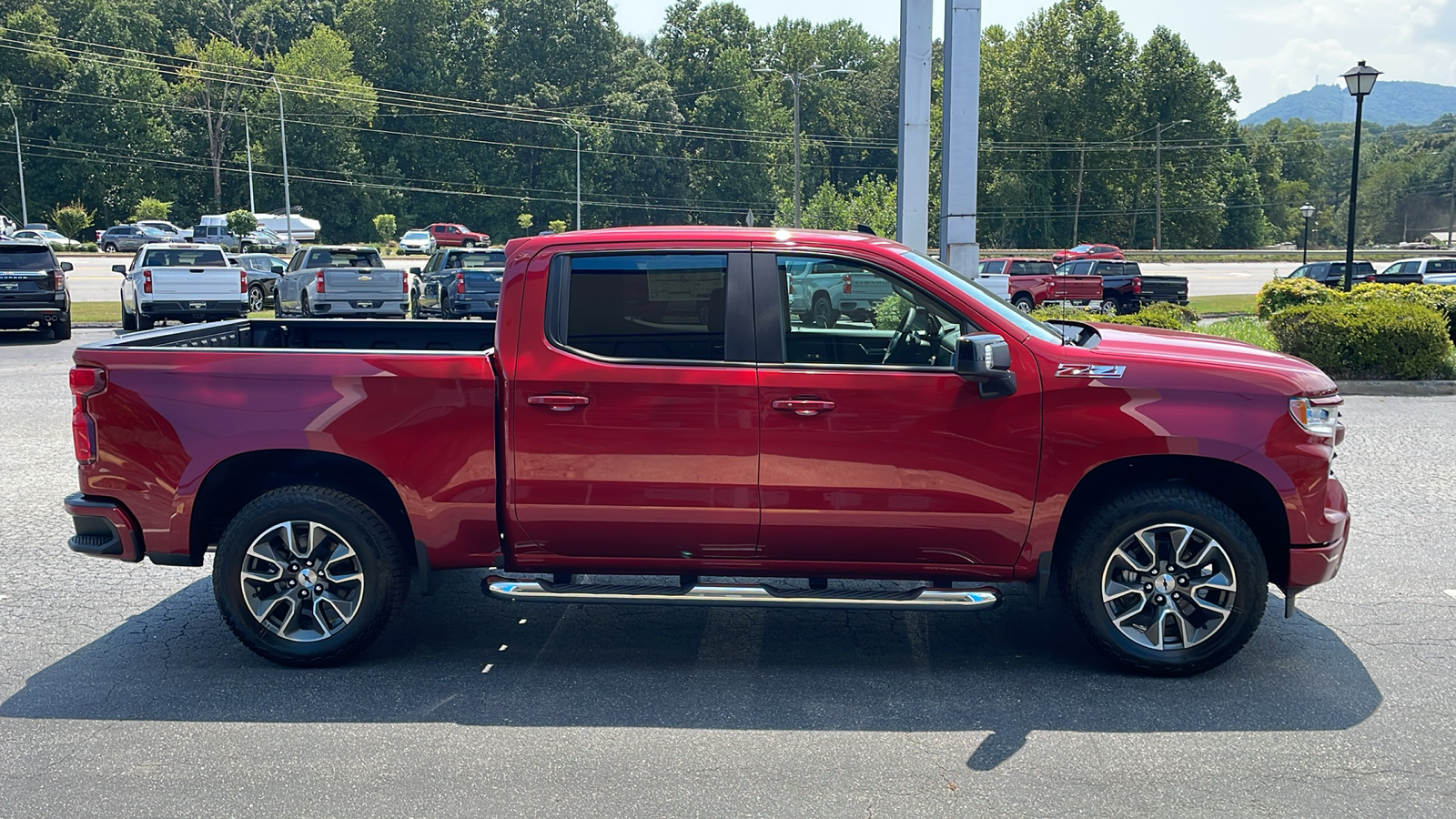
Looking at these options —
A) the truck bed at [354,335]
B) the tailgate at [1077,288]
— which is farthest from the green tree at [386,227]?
the truck bed at [354,335]

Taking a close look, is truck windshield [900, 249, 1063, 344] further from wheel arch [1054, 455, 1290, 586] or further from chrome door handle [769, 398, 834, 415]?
chrome door handle [769, 398, 834, 415]

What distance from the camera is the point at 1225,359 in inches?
196

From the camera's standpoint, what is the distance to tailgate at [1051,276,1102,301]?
112ft

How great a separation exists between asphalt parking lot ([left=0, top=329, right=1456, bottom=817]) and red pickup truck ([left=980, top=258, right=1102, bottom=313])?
93.1 feet

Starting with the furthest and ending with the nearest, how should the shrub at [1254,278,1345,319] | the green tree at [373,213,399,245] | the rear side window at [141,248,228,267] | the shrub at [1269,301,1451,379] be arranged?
1. the green tree at [373,213,399,245]
2. the rear side window at [141,248,228,267]
3. the shrub at [1254,278,1345,319]
4. the shrub at [1269,301,1451,379]

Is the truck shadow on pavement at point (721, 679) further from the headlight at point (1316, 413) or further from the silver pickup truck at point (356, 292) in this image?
the silver pickup truck at point (356, 292)

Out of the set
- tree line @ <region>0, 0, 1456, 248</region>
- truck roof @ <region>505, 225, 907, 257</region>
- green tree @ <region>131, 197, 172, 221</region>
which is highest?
tree line @ <region>0, 0, 1456, 248</region>

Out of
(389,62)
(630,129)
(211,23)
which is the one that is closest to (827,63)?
(630,129)

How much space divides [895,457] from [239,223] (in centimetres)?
7335

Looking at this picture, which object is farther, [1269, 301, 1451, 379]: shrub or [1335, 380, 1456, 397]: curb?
[1269, 301, 1451, 379]: shrub

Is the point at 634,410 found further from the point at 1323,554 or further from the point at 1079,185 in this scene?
the point at 1079,185

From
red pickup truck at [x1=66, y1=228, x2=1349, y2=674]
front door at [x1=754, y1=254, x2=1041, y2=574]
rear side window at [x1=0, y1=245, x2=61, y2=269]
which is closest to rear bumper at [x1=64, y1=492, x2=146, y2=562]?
red pickup truck at [x1=66, y1=228, x2=1349, y2=674]

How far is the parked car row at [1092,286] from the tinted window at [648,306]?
29.6m

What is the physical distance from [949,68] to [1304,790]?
10245mm
